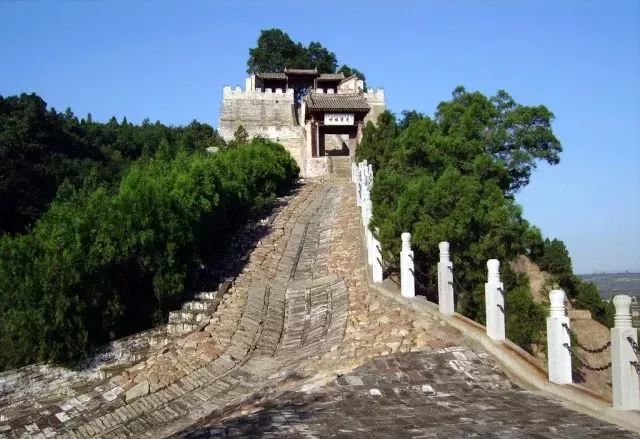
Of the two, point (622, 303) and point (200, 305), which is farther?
point (200, 305)

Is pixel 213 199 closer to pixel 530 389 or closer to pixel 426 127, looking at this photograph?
pixel 426 127

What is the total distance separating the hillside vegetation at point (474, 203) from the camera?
1202cm

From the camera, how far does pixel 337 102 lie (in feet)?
115

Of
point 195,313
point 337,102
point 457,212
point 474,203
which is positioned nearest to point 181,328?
point 195,313

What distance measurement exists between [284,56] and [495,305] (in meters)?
53.6

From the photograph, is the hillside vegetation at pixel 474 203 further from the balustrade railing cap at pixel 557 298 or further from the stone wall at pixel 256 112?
the stone wall at pixel 256 112

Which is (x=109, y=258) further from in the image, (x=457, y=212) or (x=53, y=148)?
(x=53, y=148)

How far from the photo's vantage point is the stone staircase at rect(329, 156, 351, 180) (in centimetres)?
3053

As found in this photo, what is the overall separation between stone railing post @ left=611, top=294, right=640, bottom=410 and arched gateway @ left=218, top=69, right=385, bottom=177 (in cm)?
2684

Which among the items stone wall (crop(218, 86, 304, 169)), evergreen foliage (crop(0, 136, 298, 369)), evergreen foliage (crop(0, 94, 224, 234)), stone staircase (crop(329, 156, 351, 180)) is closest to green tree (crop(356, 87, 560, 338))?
evergreen foliage (crop(0, 136, 298, 369))

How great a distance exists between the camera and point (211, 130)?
158ft

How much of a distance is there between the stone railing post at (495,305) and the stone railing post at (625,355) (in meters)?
2.31

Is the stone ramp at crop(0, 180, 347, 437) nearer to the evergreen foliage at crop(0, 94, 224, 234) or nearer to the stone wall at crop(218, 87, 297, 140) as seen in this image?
the evergreen foliage at crop(0, 94, 224, 234)

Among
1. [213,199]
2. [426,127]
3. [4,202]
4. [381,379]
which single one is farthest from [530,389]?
[4,202]
